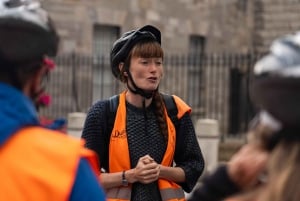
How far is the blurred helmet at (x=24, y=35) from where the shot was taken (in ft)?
6.86

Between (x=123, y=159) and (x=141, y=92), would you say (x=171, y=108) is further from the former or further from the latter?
(x=123, y=159)

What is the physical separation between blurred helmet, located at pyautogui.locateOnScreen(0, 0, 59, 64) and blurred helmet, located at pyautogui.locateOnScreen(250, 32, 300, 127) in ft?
2.37

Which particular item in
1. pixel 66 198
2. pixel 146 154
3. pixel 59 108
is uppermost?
pixel 66 198

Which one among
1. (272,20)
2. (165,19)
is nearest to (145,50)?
(165,19)

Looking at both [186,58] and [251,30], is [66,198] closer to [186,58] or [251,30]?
[186,58]

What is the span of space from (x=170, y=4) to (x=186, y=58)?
271 centimetres

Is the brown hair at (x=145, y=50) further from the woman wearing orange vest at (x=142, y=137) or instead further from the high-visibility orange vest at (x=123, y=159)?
the high-visibility orange vest at (x=123, y=159)

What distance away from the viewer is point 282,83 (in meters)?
1.88

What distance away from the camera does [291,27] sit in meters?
Result: 21.6

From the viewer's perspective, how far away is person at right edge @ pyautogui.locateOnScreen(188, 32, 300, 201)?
5.92 ft

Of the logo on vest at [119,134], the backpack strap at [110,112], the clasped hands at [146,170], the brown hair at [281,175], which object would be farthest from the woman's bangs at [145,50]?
the brown hair at [281,175]

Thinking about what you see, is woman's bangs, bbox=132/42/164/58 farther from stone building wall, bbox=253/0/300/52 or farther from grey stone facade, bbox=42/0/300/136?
stone building wall, bbox=253/0/300/52

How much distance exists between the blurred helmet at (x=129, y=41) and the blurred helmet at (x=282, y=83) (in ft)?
6.77

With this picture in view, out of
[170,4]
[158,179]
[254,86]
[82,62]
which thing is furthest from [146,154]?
[170,4]
